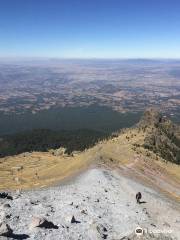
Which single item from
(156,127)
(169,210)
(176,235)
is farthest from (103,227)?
(156,127)

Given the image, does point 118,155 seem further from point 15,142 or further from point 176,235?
point 15,142

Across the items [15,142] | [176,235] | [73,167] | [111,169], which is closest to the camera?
[176,235]

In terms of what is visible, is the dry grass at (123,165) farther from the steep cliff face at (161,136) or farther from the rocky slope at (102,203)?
the steep cliff face at (161,136)

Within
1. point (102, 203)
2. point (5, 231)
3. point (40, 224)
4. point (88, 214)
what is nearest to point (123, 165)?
point (102, 203)

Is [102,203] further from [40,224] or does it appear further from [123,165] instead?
[123,165]

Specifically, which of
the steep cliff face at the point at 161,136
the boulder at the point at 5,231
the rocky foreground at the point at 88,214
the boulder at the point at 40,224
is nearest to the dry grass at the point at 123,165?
the steep cliff face at the point at 161,136

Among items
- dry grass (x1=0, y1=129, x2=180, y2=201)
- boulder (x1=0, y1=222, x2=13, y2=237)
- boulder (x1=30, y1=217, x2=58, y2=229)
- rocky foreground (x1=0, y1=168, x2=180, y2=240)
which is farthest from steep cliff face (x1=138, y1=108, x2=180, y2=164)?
boulder (x1=0, y1=222, x2=13, y2=237)
